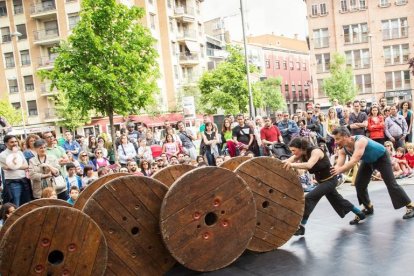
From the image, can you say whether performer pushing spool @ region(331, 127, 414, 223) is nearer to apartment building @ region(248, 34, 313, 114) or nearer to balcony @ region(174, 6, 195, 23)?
balcony @ region(174, 6, 195, 23)

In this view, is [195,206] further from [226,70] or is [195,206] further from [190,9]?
[190,9]

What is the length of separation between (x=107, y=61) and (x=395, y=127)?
1771cm

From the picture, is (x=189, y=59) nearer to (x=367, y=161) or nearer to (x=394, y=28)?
(x=394, y=28)

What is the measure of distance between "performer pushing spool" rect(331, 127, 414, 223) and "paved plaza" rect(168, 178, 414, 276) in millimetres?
360

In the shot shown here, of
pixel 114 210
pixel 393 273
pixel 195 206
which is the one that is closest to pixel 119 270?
pixel 114 210

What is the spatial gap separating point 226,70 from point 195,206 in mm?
32796

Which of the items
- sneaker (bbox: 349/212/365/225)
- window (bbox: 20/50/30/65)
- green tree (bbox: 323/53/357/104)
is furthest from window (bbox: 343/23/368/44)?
sneaker (bbox: 349/212/365/225)

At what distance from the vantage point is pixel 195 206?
5.53 metres

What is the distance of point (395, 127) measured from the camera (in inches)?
491

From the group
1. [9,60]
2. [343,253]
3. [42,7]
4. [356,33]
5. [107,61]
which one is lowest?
[343,253]

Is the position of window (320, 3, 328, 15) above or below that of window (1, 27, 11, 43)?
above

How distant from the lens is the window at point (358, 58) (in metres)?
55.7

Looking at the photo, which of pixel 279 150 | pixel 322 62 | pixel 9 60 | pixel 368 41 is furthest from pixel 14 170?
pixel 322 62

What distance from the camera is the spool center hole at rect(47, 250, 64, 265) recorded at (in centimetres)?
481
